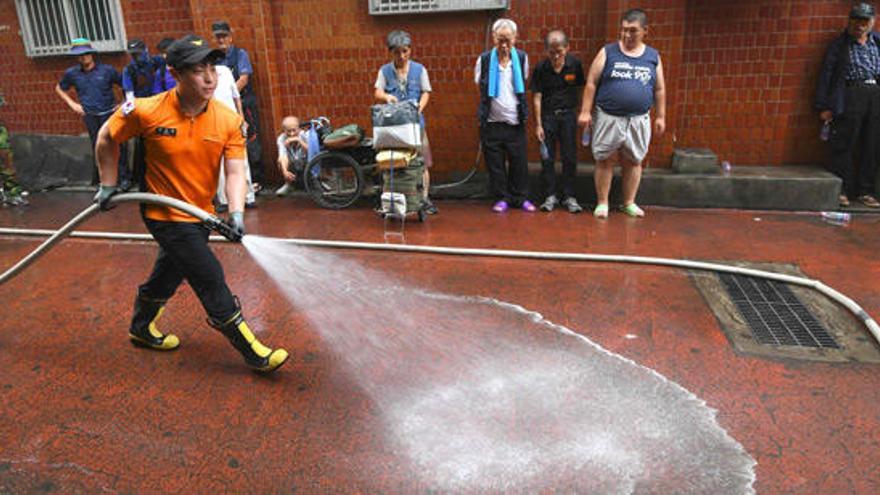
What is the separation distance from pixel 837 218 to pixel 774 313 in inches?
119

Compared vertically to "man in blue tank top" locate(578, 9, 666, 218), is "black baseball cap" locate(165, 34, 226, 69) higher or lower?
higher

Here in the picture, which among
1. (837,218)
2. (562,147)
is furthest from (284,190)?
(837,218)

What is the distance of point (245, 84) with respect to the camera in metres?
8.77

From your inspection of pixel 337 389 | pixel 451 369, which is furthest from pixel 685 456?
pixel 337 389

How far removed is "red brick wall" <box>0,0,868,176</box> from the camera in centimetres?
773

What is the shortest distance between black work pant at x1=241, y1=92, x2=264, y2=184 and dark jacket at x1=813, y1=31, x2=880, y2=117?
714 cm

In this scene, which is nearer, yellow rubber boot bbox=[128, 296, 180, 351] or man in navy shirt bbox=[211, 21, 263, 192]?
yellow rubber boot bbox=[128, 296, 180, 351]

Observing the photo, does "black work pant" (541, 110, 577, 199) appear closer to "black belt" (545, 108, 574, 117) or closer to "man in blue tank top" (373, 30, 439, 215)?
"black belt" (545, 108, 574, 117)

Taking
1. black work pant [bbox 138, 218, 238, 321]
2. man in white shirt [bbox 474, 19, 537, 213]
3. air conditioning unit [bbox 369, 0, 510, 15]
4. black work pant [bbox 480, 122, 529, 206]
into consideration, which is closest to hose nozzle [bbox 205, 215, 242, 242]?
black work pant [bbox 138, 218, 238, 321]

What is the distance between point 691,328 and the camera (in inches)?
193

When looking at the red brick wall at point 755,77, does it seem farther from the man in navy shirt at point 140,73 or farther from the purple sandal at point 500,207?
the man in navy shirt at point 140,73

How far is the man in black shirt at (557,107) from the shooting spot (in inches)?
295

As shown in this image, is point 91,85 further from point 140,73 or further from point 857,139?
point 857,139

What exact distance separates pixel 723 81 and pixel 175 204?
675 cm
